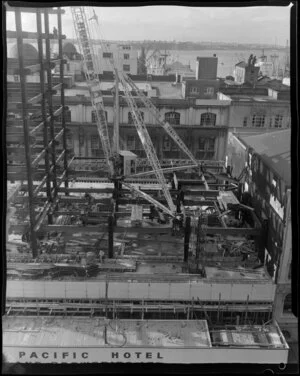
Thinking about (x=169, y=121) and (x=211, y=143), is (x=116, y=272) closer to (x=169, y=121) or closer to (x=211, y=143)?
(x=169, y=121)

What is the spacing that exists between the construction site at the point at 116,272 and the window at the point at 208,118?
4305 millimetres

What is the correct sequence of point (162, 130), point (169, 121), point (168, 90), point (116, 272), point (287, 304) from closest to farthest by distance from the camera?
point (287, 304) < point (116, 272) < point (162, 130) < point (169, 121) < point (168, 90)


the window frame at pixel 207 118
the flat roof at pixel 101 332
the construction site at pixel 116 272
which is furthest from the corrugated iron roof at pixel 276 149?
the window frame at pixel 207 118

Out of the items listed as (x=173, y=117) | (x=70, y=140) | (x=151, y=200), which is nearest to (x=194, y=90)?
(x=173, y=117)

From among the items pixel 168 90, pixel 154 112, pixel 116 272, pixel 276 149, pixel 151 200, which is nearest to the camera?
pixel 116 272

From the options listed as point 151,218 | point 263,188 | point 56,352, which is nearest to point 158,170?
point 151,218

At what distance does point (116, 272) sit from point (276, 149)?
3008 millimetres

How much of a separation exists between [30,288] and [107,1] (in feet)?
14.4

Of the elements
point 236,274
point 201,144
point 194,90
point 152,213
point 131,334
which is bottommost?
point 131,334

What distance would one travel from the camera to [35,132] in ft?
19.0

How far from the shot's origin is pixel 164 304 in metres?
5.73

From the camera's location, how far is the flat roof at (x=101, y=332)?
5.02 meters

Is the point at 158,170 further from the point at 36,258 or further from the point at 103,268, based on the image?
the point at 36,258

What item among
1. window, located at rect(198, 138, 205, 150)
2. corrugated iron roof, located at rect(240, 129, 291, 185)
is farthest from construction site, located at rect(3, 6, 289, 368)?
window, located at rect(198, 138, 205, 150)
